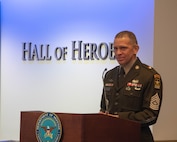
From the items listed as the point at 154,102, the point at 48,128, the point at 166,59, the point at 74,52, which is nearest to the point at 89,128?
the point at 48,128

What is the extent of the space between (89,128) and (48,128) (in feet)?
0.68

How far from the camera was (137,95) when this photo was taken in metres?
2.12

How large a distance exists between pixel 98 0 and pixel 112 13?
0.28m

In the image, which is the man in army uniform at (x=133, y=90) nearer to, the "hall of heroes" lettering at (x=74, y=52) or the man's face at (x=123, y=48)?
the man's face at (x=123, y=48)

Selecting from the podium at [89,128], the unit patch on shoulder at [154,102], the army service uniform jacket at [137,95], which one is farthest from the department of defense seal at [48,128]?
the unit patch on shoulder at [154,102]

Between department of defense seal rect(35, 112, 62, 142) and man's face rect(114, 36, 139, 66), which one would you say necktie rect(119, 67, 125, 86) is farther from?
department of defense seal rect(35, 112, 62, 142)

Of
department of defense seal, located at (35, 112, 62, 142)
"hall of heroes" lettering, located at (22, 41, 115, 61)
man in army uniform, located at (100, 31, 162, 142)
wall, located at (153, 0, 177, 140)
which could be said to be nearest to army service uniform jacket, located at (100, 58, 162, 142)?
man in army uniform, located at (100, 31, 162, 142)

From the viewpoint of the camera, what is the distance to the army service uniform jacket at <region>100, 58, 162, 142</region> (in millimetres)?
2020

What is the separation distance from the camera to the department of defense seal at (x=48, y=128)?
1610 millimetres

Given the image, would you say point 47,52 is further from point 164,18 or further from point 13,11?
point 164,18

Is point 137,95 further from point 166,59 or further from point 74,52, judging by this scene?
point 74,52

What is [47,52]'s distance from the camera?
4812 mm

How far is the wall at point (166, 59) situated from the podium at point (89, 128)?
188cm

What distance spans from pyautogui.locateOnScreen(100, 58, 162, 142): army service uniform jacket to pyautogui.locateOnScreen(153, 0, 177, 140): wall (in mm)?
1452
